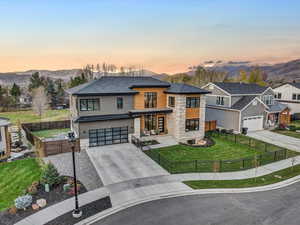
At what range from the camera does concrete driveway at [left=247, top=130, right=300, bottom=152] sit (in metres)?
21.7

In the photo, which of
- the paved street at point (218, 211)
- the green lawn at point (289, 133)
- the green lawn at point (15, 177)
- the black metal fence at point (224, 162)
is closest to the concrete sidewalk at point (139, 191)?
the paved street at point (218, 211)

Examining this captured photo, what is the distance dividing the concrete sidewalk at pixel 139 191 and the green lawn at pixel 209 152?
3.41 metres

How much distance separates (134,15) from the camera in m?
23.4

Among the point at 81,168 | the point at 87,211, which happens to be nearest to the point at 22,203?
the point at 87,211

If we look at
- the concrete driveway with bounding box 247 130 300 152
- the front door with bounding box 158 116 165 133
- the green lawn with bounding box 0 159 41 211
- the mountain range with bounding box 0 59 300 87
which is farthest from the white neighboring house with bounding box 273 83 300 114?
the green lawn with bounding box 0 159 41 211

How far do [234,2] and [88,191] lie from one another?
79.6ft

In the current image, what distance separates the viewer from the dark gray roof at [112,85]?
2046cm

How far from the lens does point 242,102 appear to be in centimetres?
2786

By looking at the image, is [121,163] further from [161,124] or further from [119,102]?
[161,124]

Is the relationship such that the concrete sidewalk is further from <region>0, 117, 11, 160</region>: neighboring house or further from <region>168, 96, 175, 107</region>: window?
<region>0, 117, 11, 160</region>: neighboring house

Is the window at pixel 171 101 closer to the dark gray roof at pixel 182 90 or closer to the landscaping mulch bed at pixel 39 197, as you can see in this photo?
the dark gray roof at pixel 182 90

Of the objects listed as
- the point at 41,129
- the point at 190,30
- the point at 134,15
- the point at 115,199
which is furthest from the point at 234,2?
the point at 41,129

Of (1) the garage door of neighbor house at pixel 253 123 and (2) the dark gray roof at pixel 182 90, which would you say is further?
(1) the garage door of neighbor house at pixel 253 123

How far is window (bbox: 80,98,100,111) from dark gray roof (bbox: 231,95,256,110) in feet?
63.2
